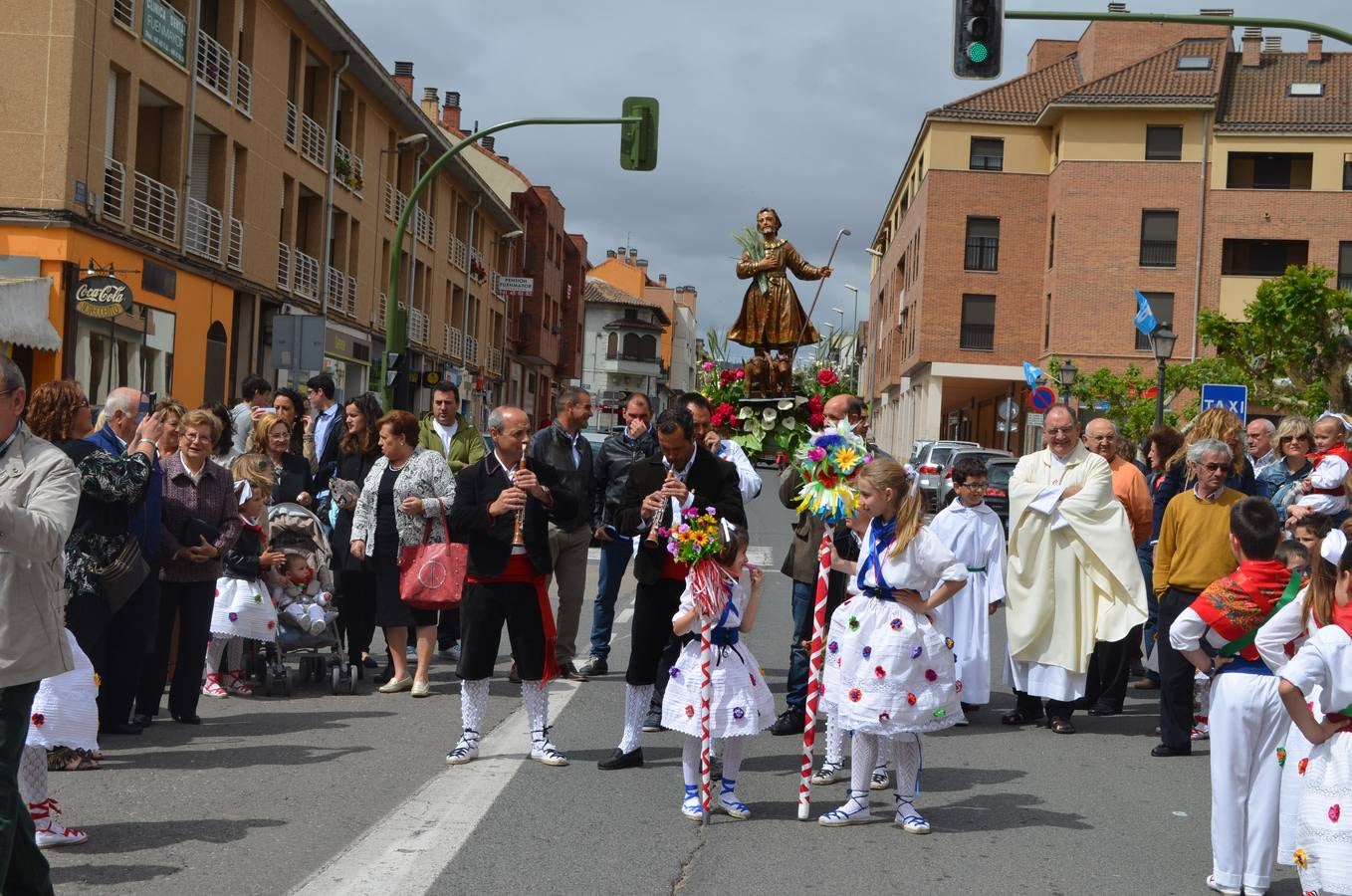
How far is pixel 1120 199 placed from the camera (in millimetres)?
48344

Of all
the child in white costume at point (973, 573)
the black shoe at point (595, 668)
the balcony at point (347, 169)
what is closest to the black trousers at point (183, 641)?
the black shoe at point (595, 668)

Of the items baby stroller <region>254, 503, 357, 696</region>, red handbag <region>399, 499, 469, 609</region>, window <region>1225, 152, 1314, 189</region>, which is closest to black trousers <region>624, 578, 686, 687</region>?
red handbag <region>399, 499, 469, 609</region>

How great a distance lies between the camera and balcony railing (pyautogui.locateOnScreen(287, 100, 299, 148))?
30.6m

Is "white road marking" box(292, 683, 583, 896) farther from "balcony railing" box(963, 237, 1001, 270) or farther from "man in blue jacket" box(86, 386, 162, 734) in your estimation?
"balcony railing" box(963, 237, 1001, 270)

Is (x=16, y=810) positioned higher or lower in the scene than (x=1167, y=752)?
higher

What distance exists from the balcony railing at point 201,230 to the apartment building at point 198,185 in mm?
47

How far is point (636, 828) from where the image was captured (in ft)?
20.1

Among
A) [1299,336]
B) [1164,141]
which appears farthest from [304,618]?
[1164,141]

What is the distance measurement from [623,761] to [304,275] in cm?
2685

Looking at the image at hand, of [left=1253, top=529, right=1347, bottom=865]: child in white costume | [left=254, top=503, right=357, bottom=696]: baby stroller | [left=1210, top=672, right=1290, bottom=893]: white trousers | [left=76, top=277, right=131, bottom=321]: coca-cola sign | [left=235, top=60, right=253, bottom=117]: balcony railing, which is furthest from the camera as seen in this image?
[left=235, top=60, right=253, bottom=117]: balcony railing

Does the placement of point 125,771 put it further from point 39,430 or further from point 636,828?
point 636,828

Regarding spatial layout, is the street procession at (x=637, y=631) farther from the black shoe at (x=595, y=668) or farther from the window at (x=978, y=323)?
the window at (x=978, y=323)

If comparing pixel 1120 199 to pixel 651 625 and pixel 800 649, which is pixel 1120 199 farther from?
pixel 651 625

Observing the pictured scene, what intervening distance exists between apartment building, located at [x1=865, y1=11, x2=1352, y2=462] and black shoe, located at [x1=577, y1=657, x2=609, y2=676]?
3407 centimetres
